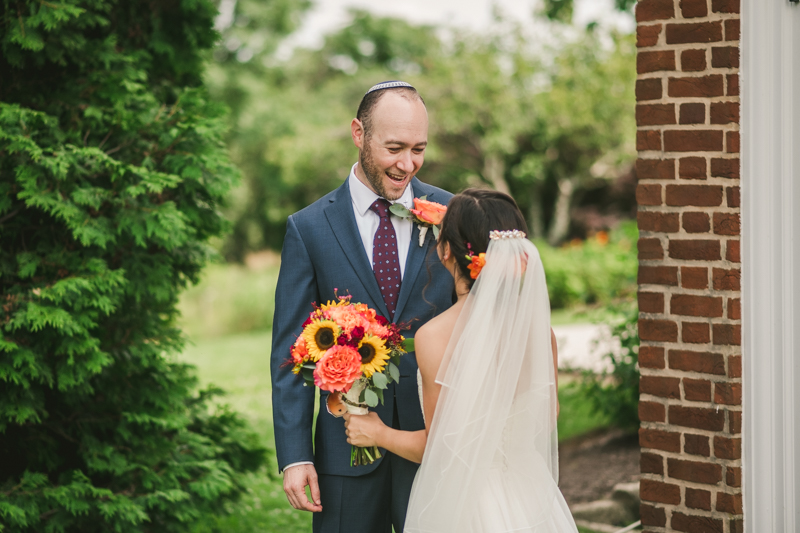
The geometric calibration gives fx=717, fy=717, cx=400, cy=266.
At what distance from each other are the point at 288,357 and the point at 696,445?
1721 mm

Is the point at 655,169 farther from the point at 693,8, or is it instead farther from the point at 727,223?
the point at 693,8

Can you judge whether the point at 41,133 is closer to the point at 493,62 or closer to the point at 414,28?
the point at 493,62

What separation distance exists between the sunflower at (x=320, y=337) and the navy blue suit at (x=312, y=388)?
354mm

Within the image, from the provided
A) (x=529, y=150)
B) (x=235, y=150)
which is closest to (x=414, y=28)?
(x=235, y=150)

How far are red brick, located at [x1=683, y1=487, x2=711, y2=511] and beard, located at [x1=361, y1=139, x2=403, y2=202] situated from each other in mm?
1740

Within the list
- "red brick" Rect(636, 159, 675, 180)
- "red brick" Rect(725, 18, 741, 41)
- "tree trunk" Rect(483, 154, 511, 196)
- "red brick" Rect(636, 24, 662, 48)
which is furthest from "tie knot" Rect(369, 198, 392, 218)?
"tree trunk" Rect(483, 154, 511, 196)

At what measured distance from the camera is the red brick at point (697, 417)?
291cm

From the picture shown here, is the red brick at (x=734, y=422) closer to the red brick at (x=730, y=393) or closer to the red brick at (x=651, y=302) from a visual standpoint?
the red brick at (x=730, y=393)

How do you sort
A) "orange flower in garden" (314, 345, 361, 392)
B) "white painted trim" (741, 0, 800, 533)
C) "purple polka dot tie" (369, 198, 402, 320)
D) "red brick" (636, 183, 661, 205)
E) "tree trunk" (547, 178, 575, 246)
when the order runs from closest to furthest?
"orange flower in garden" (314, 345, 361, 392) < "purple polka dot tie" (369, 198, 402, 320) < "white painted trim" (741, 0, 800, 533) < "red brick" (636, 183, 661, 205) < "tree trunk" (547, 178, 575, 246)

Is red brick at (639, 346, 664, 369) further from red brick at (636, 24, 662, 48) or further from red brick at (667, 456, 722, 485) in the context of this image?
red brick at (636, 24, 662, 48)

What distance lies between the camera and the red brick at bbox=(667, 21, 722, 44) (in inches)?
114

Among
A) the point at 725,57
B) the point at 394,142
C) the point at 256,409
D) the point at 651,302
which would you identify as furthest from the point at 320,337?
the point at 256,409

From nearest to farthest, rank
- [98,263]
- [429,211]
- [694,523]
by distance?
[429,211] → [694,523] → [98,263]

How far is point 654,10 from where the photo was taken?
299cm
